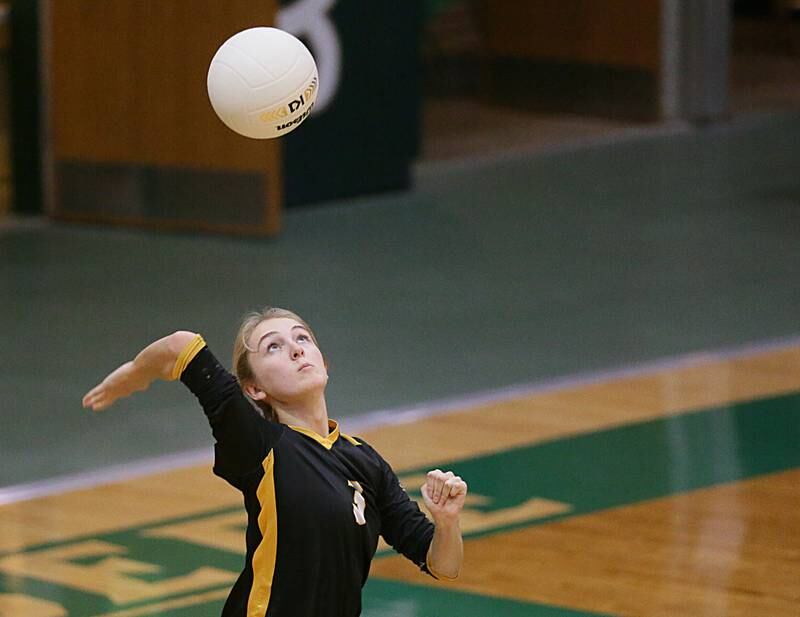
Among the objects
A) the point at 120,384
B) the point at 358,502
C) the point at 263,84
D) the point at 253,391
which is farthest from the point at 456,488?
the point at 263,84

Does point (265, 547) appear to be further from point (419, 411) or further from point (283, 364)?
point (419, 411)

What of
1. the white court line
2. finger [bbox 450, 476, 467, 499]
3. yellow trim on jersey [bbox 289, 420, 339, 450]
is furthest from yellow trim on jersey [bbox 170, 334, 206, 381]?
the white court line

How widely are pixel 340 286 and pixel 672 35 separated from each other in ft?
16.6

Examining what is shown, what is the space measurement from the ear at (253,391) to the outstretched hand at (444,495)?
34cm

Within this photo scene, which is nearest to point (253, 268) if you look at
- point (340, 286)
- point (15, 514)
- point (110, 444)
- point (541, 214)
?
point (340, 286)

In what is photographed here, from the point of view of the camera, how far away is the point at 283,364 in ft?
11.6

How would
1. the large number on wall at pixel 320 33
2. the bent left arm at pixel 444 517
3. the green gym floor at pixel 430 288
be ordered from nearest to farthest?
1. the bent left arm at pixel 444 517
2. the green gym floor at pixel 430 288
3. the large number on wall at pixel 320 33

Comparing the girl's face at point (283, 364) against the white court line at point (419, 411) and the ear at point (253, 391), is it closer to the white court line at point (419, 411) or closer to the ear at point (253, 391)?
the ear at point (253, 391)

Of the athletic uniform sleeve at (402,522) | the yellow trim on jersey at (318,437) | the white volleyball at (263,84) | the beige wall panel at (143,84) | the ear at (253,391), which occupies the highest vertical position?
the white volleyball at (263,84)

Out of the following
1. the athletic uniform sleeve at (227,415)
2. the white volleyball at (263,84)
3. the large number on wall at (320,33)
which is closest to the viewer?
the athletic uniform sleeve at (227,415)

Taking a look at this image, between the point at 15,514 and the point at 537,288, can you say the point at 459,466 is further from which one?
the point at 537,288

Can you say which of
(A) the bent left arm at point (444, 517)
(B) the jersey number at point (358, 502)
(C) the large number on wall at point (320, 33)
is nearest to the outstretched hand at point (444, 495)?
(A) the bent left arm at point (444, 517)

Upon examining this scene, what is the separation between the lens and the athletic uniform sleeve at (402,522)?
12.0 feet

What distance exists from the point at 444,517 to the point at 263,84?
1.00 metres
